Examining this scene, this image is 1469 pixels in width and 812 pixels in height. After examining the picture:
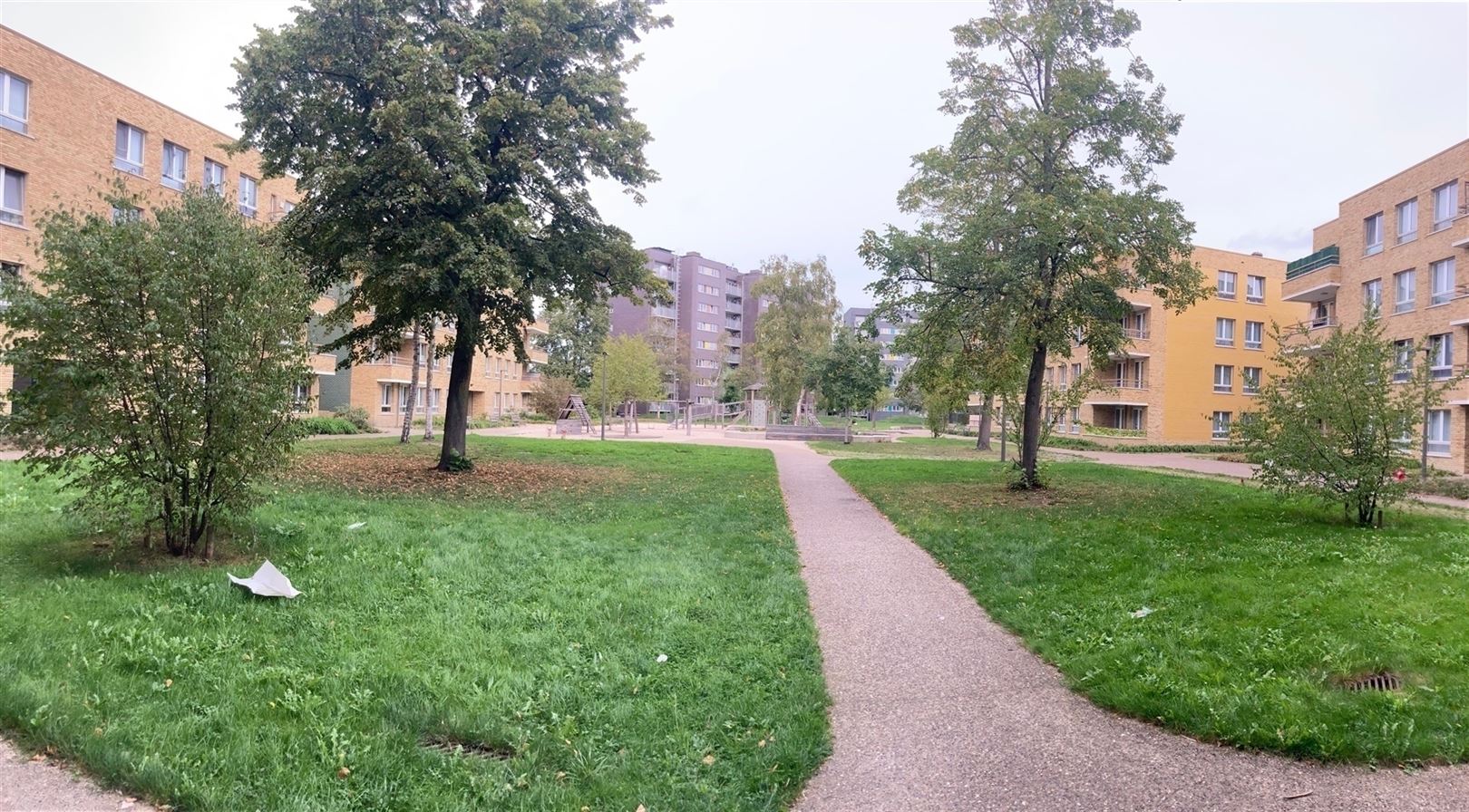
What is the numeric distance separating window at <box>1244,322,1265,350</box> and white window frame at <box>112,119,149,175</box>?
166 feet

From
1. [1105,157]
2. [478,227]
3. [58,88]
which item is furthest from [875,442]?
[58,88]

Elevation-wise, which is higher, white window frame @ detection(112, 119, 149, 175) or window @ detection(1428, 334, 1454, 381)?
white window frame @ detection(112, 119, 149, 175)

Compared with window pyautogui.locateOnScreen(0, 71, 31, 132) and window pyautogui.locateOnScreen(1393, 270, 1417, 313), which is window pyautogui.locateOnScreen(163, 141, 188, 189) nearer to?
window pyautogui.locateOnScreen(0, 71, 31, 132)

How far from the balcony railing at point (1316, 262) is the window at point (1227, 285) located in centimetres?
626

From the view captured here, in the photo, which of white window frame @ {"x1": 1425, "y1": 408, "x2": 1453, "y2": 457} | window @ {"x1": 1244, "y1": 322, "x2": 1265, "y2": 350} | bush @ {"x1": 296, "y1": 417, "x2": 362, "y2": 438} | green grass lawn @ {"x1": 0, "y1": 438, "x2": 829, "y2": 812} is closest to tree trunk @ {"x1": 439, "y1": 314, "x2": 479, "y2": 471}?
green grass lawn @ {"x1": 0, "y1": 438, "x2": 829, "y2": 812}

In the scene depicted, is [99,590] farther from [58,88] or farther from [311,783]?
[58,88]

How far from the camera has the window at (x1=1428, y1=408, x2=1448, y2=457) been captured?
80.7 ft

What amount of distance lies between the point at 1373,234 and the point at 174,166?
44.5 meters

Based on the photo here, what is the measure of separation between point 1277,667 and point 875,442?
1282 inches

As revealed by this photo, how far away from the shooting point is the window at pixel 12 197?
21.0m

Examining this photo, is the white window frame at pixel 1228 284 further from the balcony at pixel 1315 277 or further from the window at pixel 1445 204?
the window at pixel 1445 204

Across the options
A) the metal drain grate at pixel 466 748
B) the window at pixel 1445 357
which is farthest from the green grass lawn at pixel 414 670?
the window at pixel 1445 357

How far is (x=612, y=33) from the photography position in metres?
14.8

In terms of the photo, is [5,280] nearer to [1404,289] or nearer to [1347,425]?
[1347,425]
